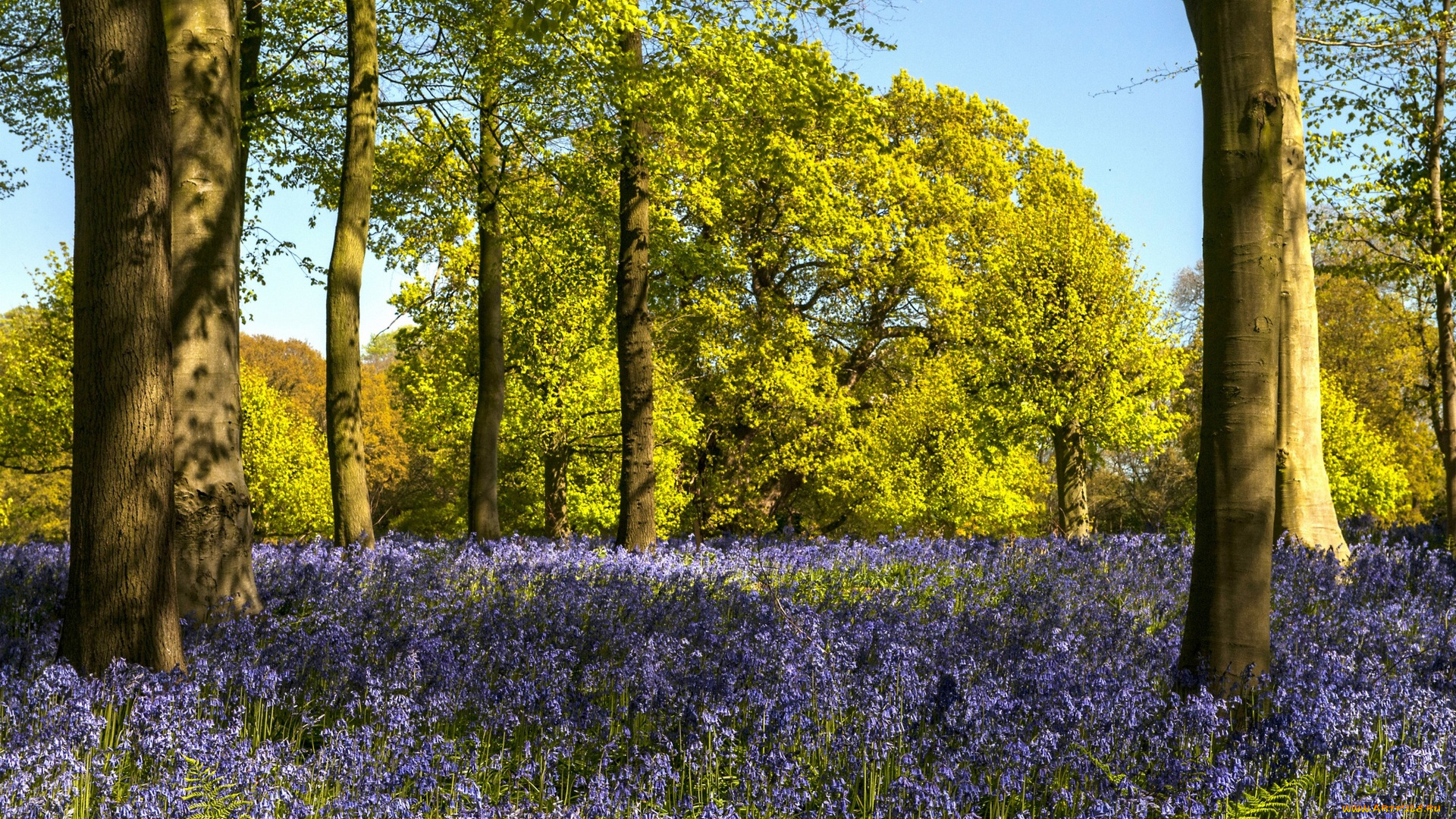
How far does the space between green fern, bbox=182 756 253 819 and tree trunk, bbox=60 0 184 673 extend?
170cm

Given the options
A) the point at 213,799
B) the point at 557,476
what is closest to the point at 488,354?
the point at 557,476

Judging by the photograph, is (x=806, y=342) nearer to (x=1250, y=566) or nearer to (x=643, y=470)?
(x=643, y=470)

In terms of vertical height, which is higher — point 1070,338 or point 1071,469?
point 1070,338

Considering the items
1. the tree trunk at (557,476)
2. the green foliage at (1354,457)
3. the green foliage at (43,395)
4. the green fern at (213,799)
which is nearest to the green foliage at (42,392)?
the green foliage at (43,395)

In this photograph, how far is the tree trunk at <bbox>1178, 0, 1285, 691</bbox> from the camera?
4.85 meters

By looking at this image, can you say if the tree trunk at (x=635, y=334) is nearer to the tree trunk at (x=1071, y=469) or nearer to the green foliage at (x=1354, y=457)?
the tree trunk at (x=1071, y=469)

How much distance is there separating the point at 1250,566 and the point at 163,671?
5080 millimetres

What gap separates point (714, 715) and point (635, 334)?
853 centimetres

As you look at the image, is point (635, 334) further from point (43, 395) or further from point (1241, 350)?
point (43, 395)

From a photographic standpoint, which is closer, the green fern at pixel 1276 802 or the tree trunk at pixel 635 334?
the green fern at pixel 1276 802

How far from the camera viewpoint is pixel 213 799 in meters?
3.36

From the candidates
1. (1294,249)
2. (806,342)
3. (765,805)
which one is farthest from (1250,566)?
(806,342)

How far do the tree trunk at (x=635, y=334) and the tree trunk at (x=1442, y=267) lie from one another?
1227cm

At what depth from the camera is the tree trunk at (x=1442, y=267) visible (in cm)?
1633
